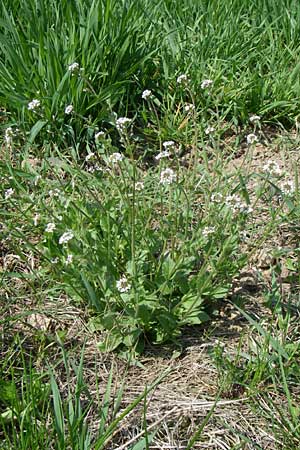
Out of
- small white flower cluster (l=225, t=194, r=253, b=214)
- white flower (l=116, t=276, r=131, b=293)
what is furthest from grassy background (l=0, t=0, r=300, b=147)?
white flower (l=116, t=276, r=131, b=293)

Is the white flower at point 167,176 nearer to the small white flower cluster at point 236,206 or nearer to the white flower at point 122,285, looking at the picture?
the small white flower cluster at point 236,206

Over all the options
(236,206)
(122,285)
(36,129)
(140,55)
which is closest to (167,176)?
(236,206)

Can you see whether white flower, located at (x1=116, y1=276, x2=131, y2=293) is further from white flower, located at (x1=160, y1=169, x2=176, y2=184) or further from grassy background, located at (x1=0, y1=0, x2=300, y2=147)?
grassy background, located at (x1=0, y1=0, x2=300, y2=147)

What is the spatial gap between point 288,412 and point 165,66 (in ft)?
5.64

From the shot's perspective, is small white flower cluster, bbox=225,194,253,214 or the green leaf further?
the green leaf

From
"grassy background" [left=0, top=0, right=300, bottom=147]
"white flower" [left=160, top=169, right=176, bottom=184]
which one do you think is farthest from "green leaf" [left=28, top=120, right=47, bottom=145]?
"white flower" [left=160, top=169, right=176, bottom=184]

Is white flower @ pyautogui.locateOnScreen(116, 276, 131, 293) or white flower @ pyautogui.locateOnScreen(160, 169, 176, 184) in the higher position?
white flower @ pyautogui.locateOnScreen(160, 169, 176, 184)

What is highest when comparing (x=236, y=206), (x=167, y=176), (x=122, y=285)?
(x=167, y=176)

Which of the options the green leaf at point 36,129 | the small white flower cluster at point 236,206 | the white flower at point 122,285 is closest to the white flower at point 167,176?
the small white flower cluster at point 236,206

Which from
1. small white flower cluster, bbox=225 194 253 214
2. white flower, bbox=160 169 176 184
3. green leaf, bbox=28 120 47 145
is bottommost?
green leaf, bbox=28 120 47 145

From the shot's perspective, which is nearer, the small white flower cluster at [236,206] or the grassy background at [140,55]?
the small white flower cluster at [236,206]

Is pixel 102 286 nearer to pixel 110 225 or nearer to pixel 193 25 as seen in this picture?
pixel 110 225

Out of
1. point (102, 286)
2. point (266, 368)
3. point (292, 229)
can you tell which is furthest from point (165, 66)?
point (266, 368)

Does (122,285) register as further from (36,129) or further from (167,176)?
(36,129)
